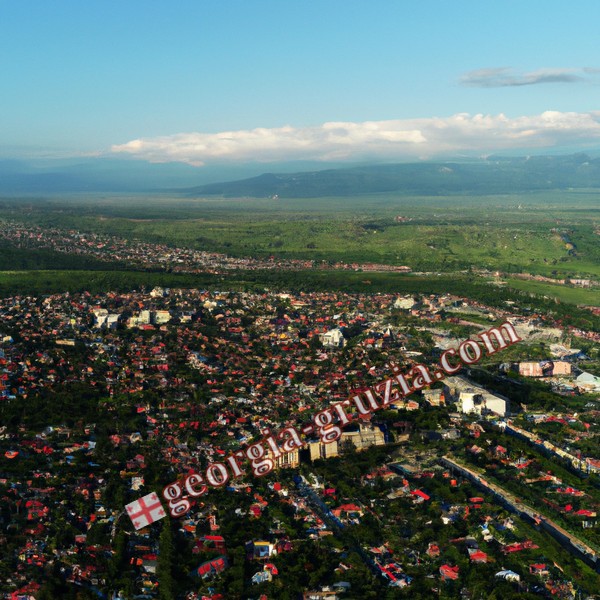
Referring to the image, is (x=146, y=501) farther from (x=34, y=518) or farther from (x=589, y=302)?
(x=589, y=302)

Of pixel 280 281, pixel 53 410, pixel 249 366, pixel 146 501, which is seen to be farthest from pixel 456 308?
pixel 146 501

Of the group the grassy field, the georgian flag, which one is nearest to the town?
the georgian flag

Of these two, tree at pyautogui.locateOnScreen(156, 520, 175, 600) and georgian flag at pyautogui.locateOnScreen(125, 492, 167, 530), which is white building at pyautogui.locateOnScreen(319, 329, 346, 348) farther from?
tree at pyautogui.locateOnScreen(156, 520, 175, 600)

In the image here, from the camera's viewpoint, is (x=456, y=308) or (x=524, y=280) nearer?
(x=456, y=308)

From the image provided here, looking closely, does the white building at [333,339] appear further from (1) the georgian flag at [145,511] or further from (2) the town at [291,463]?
(1) the georgian flag at [145,511]

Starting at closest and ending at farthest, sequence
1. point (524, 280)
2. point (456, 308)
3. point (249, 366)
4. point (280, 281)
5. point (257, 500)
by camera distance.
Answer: point (257, 500), point (249, 366), point (456, 308), point (280, 281), point (524, 280)

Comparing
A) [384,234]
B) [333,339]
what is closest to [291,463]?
[333,339]

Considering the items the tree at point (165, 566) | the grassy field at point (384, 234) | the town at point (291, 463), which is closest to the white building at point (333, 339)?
the town at point (291, 463)

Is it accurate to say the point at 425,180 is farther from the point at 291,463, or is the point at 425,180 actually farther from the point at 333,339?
the point at 291,463
